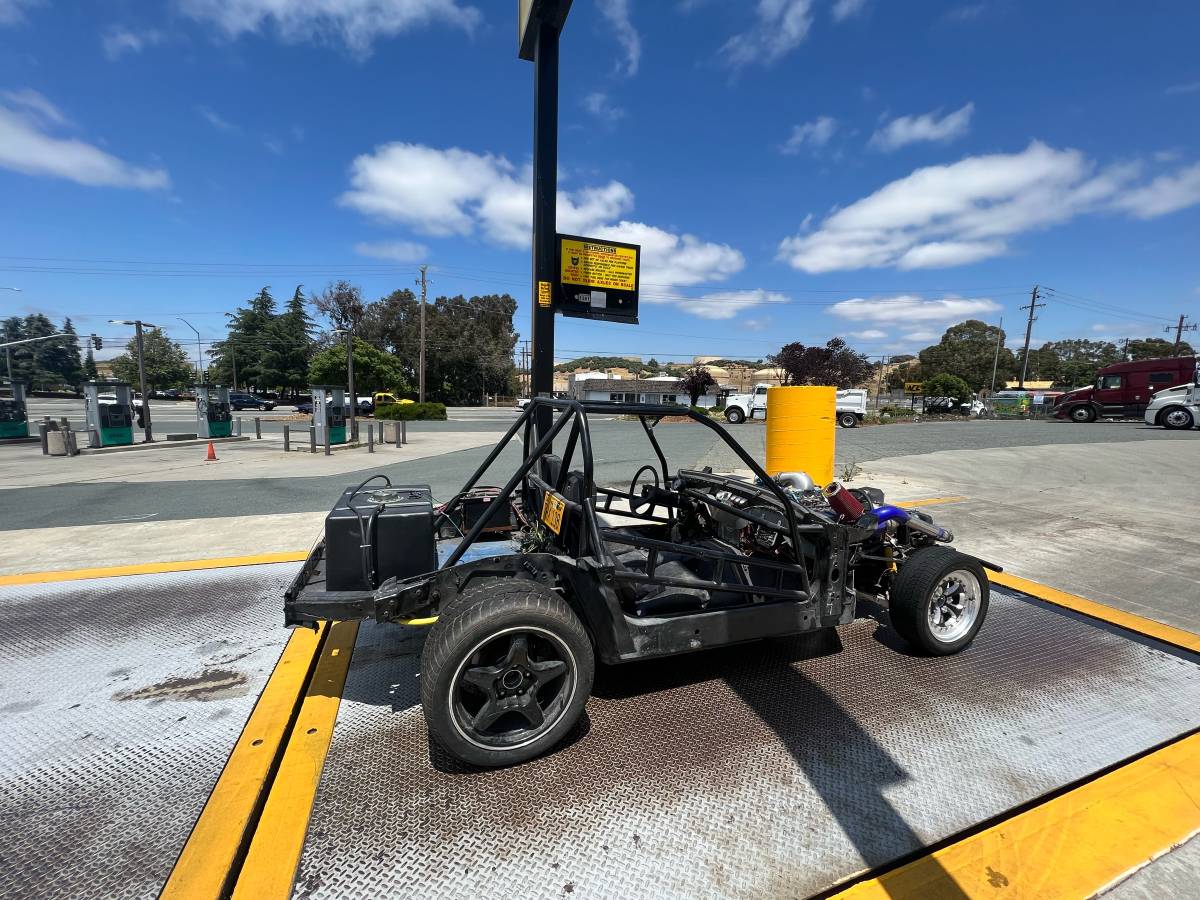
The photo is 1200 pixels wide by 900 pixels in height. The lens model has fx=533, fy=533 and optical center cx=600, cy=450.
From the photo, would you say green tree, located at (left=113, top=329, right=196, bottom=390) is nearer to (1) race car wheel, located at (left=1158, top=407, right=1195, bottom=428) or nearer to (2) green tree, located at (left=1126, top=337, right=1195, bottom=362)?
(1) race car wheel, located at (left=1158, top=407, right=1195, bottom=428)

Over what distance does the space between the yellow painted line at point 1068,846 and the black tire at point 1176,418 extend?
2602 centimetres

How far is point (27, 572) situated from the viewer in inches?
167

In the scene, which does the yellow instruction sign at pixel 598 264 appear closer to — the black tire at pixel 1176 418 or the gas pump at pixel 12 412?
the gas pump at pixel 12 412

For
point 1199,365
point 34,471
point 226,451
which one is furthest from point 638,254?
point 1199,365

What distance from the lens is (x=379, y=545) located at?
266cm

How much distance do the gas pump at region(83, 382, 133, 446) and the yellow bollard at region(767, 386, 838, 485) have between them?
1652cm

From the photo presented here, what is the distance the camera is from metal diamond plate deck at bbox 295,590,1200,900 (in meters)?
1.69

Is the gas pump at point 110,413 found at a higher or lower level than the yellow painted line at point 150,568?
higher

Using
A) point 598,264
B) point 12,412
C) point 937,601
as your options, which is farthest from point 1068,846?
point 12,412

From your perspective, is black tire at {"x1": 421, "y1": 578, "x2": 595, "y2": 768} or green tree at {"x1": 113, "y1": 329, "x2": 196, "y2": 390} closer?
black tire at {"x1": 421, "y1": 578, "x2": 595, "y2": 768}

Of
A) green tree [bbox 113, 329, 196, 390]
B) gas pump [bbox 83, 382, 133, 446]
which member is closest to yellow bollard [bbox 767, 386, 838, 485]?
gas pump [bbox 83, 382, 133, 446]

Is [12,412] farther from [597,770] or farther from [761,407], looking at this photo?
[761,407]

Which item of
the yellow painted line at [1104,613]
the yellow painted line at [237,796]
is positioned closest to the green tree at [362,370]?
the yellow painted line at [237,796]

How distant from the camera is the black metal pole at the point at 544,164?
5.18 m
